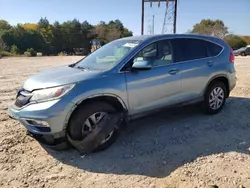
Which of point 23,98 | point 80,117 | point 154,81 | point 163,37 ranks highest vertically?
point 163,37

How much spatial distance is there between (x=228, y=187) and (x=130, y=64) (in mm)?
2184

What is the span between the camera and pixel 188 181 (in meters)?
3.03

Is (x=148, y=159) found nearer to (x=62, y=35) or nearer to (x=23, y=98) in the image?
(x=23, y=98)

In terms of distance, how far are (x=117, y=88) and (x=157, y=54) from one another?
1099 millimetres

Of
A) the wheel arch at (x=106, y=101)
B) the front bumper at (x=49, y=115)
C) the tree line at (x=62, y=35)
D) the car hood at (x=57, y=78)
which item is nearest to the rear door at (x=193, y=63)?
the wheel arch at (x=106, y=101)

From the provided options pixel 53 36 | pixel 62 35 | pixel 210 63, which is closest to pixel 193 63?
pixel 210 63

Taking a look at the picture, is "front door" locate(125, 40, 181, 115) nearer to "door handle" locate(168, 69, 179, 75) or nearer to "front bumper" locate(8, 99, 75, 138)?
"door handle" locate(168, 69, 179, 75)

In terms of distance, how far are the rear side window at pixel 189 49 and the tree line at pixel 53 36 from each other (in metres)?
44.5

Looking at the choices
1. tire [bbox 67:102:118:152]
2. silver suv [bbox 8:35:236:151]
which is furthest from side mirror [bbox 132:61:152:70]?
tire [bbox 67:102:118:152]

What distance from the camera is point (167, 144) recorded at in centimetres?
400

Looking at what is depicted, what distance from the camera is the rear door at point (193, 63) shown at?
4625 mm

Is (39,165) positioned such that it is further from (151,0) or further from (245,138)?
(151,0)

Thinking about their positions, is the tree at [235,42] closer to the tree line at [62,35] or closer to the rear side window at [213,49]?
the tree line at [62,35]

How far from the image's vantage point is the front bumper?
3.35 meters
